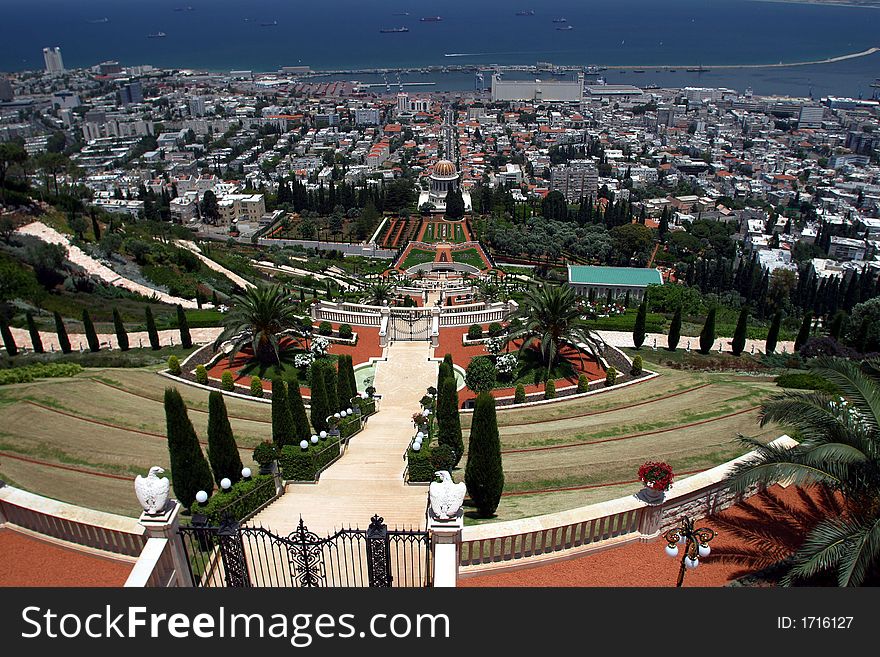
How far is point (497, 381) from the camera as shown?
31.8 m

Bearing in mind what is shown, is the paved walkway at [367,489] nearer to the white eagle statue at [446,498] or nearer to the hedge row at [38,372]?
the white eagle statue at [446,498]

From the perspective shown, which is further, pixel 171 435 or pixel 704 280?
pixel 704 280

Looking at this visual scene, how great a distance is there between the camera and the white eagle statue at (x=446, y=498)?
38.2ft

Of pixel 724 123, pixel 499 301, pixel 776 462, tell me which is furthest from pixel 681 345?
pixel 724 123

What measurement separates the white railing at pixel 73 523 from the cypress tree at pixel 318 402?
10545 mm

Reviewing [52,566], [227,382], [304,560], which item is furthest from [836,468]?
[227,382]

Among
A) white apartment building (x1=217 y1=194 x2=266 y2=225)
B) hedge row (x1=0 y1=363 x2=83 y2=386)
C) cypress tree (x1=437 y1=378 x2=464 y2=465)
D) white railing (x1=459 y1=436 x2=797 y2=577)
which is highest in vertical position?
white railing (x1=459 y1=436 x2=797 y2=577)

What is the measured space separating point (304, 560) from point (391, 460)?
10077mm

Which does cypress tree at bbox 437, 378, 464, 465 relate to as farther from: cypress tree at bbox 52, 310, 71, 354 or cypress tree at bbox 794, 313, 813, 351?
cypress tree at bbox 794, 313, 813, 351

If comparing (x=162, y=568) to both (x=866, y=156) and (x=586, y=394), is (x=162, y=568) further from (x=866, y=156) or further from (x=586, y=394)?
(x=866, y=156)

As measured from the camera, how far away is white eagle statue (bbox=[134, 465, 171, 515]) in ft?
39.0

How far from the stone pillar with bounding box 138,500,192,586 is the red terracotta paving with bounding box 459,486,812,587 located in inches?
217

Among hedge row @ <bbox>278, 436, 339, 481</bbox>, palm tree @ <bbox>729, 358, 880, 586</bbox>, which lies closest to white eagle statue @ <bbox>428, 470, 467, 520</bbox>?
palm tree @ <bbox>729, 358, 880, 586</bbox>
